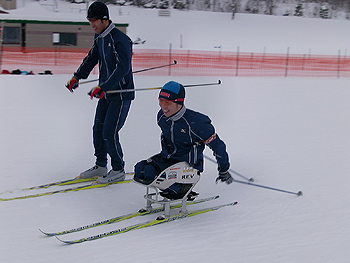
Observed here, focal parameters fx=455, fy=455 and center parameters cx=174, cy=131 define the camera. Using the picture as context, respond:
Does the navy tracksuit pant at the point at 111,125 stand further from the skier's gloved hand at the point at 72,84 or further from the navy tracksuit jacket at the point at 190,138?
the navy tracksuit jacket at the point at 190,138

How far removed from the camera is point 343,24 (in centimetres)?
4512

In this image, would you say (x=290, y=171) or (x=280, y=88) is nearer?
(x=290, y=171)

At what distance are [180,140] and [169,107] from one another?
1.06 feet

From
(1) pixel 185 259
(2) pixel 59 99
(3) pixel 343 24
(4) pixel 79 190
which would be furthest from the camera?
(3) pixel 343 24

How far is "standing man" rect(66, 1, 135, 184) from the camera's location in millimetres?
4496

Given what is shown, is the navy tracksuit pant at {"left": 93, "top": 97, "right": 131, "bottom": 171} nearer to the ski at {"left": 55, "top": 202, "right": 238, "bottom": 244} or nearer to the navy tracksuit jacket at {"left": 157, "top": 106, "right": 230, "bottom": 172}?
the navy tracksuit jacket at {"left": 157, "top": 106, "right": 230, "bottom": 172}

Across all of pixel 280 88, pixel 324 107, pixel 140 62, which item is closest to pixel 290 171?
pixel 324 107

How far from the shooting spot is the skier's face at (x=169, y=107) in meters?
3.85

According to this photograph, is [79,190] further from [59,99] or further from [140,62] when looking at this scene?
[140,62]

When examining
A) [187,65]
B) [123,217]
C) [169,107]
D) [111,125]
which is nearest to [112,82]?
[111,125]

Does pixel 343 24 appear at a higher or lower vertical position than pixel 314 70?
higher

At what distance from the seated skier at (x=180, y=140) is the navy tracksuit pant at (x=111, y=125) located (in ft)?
2.31

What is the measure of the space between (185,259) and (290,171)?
110 inches

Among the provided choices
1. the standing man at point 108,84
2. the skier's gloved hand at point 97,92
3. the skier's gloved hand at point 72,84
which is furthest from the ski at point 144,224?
the skier's gloved hand at point 72,84
